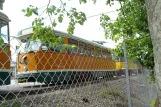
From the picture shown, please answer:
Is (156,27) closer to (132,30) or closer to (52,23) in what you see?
(52,23)

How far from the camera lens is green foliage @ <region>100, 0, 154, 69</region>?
655 cm

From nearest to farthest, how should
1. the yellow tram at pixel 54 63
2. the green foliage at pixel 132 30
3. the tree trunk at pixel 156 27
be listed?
the tree trunk at pixel 156 27 < the yellow tram at pixel 54 63 < the green foliage at pixel 132 30

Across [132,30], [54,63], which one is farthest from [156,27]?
[132,30]

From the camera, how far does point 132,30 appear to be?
6.89 metres

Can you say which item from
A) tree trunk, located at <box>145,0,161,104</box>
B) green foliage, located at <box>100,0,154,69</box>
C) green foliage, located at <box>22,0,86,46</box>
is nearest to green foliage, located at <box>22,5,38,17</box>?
green foliage, located at <box>22,0,86,46</box>

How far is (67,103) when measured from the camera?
181 inches

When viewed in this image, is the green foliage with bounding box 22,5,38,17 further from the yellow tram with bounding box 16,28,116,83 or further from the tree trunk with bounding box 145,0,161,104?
the tree trunk with bounding box 145,0,161,104

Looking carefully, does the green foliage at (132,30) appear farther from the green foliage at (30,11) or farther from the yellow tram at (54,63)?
the green foliage at (30,11)

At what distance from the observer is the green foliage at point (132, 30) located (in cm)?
655

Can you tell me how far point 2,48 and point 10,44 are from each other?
0.07 metres

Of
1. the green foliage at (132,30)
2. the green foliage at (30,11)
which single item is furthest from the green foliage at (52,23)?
the green foliage at (132,30)

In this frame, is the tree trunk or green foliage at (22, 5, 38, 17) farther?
green foliage at (22, 5, 38, 17)

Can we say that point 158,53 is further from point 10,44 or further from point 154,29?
point 10,44

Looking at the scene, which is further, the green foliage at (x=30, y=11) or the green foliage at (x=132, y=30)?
the green foliage at (x=132, y=30)
